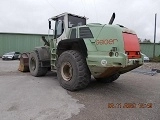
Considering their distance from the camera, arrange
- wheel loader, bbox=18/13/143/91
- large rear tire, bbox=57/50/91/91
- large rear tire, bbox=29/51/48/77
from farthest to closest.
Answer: large rear tire, bbox=29/51/48/77 < large rear tire, bbox=57/50/91/91 < wheel loader, bbox=18/13/143/91

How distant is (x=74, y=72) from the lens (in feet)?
21.0

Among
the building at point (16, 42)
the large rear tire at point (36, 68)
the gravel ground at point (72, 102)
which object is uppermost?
the building at point (16, 42)

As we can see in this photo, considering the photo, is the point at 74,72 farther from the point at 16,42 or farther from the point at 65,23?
the point at 16,42

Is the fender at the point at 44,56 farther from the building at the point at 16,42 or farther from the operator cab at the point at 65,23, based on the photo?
the building at the point at 16,42

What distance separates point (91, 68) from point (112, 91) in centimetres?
126

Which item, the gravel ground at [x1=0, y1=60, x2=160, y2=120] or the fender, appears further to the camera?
the fender

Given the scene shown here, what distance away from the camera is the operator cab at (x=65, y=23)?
7.76 m

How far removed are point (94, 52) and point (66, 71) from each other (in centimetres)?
147

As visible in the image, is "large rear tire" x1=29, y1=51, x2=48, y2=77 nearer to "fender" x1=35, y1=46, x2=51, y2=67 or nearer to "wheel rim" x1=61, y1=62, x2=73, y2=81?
"fender" x1=35, y1=46, x2=51, y2=67

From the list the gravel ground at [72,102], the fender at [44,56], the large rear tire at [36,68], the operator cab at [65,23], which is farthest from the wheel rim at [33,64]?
the gravel ground at [72,102]

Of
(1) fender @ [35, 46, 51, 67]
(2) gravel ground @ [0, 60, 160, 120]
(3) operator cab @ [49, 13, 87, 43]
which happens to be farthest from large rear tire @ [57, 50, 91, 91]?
(1) fender @ [35, 46, 51, 67]

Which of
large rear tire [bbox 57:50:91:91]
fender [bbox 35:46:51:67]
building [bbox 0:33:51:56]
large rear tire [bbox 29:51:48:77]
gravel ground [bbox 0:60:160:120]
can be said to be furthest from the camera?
building [bbox 0:33:51:56]

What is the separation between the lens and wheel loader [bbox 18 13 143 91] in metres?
5.77

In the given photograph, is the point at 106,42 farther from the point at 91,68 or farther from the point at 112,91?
the point at 112,91
